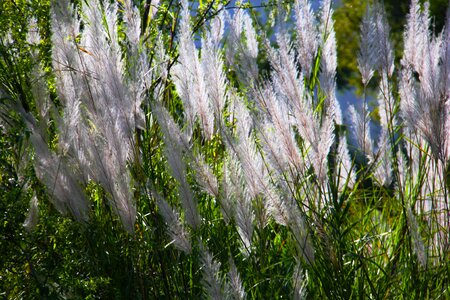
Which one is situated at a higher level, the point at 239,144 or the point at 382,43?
the point at 382,43

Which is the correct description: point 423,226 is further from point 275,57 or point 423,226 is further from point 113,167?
point 113,167

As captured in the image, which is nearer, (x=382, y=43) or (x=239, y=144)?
(x=239, y=144)

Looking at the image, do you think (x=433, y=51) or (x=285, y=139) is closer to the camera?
(x=285, y=139)

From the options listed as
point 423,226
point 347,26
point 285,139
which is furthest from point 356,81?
point 285,139

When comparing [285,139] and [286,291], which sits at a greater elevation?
[285,139]

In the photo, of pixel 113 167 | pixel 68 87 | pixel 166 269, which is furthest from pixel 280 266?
pixel 68 87

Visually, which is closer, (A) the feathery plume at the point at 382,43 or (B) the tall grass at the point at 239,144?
(B) the tall grass at the point at 239,144

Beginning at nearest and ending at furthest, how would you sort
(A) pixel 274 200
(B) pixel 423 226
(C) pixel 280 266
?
(A) pixel 274 200 < (C) pixel 280 266 < (B) pixel 423 226

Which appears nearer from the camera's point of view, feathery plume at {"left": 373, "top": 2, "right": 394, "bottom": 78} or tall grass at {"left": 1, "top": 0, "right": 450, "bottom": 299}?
tall grass at {"left": 1, "top": 0, "right": 450, "bottom": 299}

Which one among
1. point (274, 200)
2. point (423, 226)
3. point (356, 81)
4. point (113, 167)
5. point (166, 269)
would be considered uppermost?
point (113, 167)

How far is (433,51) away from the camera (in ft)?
8.02

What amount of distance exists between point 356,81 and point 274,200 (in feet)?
35.5

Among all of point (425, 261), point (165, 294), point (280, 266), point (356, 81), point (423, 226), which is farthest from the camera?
point (356, 81)

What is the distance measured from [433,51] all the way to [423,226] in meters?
0.77
